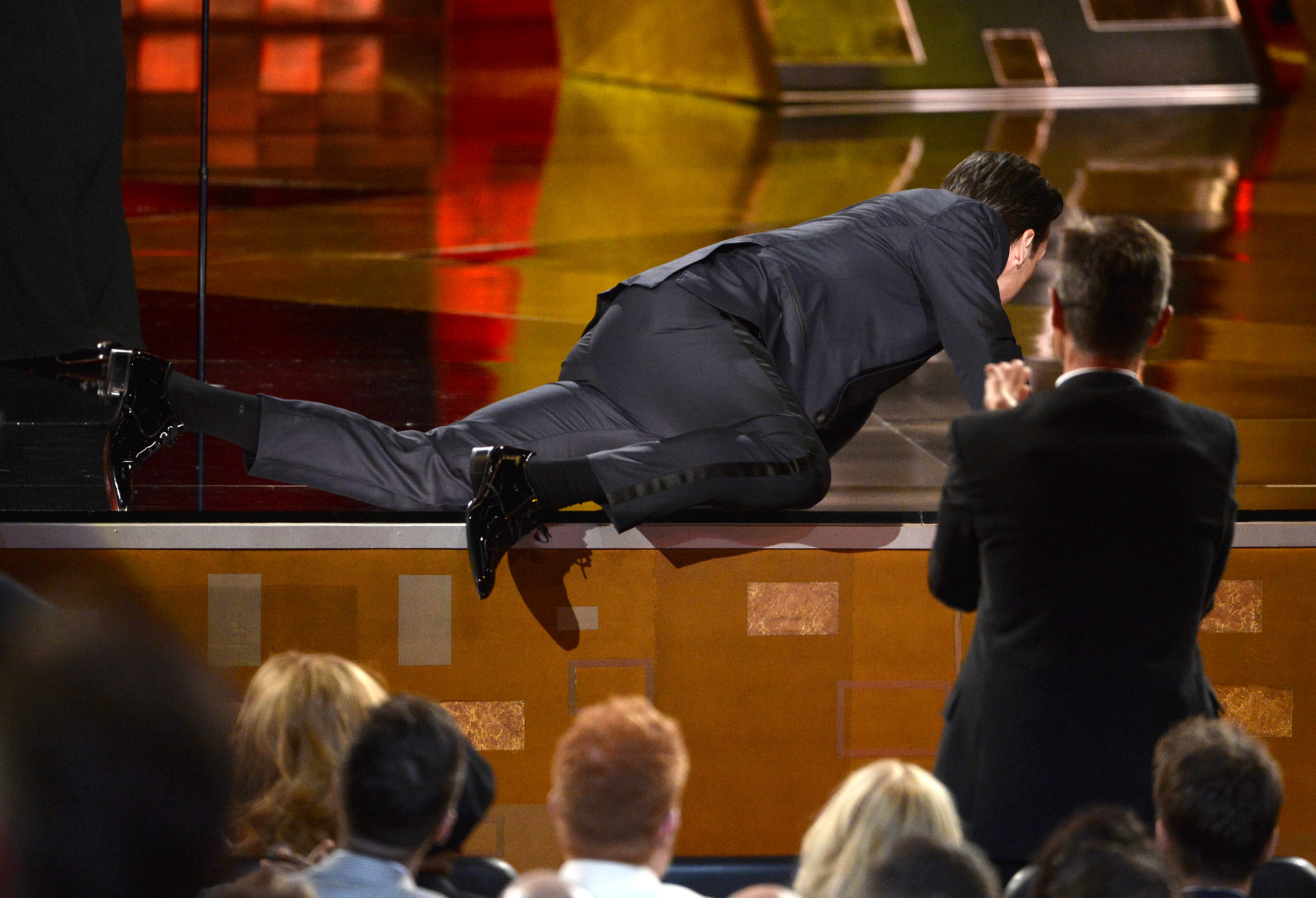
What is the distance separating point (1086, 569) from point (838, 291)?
1.36m

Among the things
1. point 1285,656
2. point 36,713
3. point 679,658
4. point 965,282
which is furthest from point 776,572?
point 36,713

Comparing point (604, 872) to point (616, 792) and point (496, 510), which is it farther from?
point (496, 510)

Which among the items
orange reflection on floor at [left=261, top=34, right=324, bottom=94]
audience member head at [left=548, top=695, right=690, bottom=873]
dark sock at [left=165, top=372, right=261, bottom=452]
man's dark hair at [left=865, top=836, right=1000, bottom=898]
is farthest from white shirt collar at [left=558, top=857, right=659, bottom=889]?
orange reflection on floor at [left=261, top=34, right=324, bottom=94]

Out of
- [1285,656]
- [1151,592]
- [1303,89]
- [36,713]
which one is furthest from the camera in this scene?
[1303,89]

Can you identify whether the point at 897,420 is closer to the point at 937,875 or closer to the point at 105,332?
the point at 105,332

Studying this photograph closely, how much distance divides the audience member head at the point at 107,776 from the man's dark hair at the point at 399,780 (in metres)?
0.37

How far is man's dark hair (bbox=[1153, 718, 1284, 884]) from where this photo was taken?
2047 mm

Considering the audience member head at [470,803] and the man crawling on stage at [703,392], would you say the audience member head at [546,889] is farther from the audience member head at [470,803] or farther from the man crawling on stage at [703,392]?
the man crawling on stage at [703,392]

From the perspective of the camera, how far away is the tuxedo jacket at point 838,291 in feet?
11.6

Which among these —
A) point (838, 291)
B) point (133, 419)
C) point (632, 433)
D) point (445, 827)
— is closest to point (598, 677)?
point (632, 433)

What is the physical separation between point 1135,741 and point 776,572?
1257 mm

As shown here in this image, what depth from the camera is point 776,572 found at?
11.5 feet

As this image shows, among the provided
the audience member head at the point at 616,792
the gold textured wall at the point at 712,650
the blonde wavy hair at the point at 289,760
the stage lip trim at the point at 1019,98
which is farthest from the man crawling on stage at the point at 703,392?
the stage lip trim at the point at 1019,98

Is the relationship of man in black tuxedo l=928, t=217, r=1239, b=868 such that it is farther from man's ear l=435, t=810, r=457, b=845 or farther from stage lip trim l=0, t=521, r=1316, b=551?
stage lip trim l=0, t=521, r=1316, b=551
